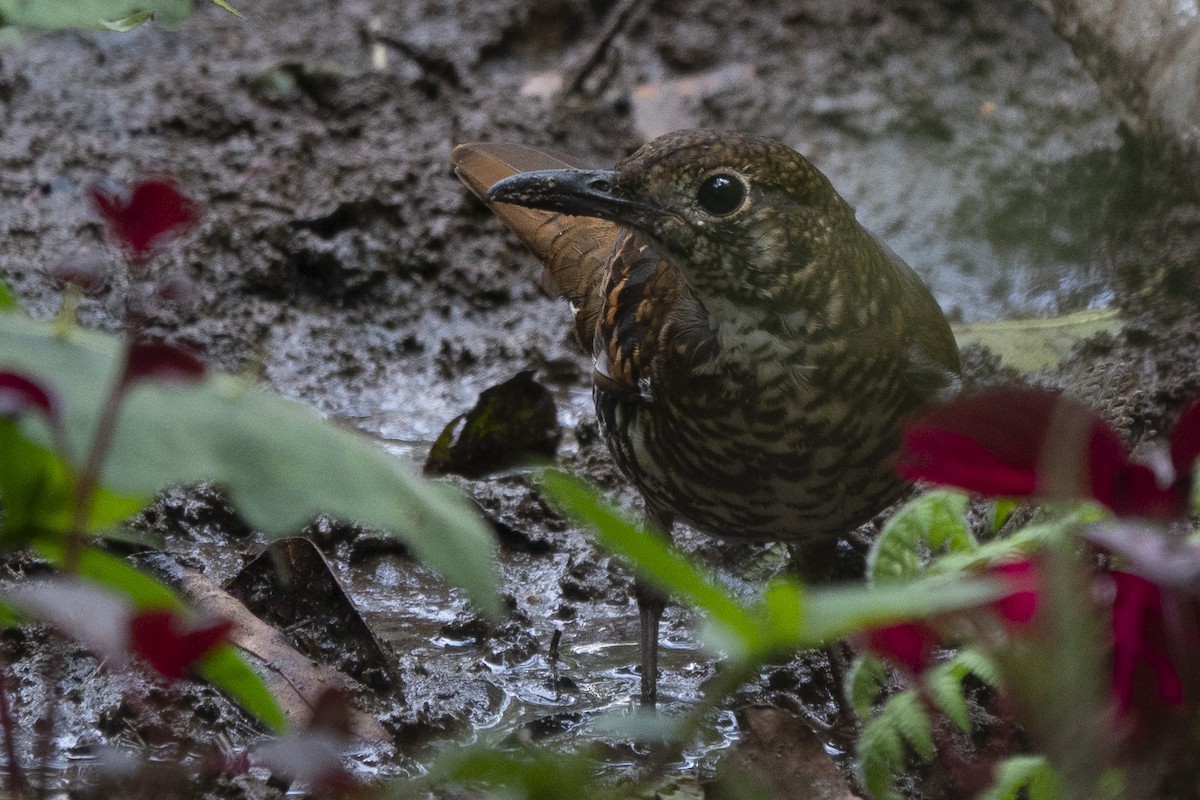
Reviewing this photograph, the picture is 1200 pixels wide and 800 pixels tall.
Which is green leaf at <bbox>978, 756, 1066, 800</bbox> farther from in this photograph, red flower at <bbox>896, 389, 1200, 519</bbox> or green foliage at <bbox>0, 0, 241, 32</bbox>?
green foliage at <bbox>0, 0, 241, 32</bbox>

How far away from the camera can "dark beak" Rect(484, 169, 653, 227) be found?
262cm

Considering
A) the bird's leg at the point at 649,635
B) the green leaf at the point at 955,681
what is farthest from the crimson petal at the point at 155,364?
the bird's leg at the point at 649,635

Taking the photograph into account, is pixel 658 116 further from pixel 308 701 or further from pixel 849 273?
pixel 308 701

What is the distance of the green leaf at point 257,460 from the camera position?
3.26ft

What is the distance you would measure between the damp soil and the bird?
44 centimetres

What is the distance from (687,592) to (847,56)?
569cm

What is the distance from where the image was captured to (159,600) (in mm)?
1157

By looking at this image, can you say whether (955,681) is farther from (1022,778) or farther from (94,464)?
(94,464)

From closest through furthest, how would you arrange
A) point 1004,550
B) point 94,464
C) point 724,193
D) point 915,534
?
point 94,464 < point 1004,550 < point 915,534 < point 724,193

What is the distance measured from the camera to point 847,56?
6.24 metres

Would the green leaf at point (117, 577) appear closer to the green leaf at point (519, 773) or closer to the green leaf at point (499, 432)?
the green leaf at point (519, 773)

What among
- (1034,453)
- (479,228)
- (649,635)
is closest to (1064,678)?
(1034,453)

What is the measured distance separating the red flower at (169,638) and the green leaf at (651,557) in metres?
0.33

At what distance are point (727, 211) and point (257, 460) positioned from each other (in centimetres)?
168
